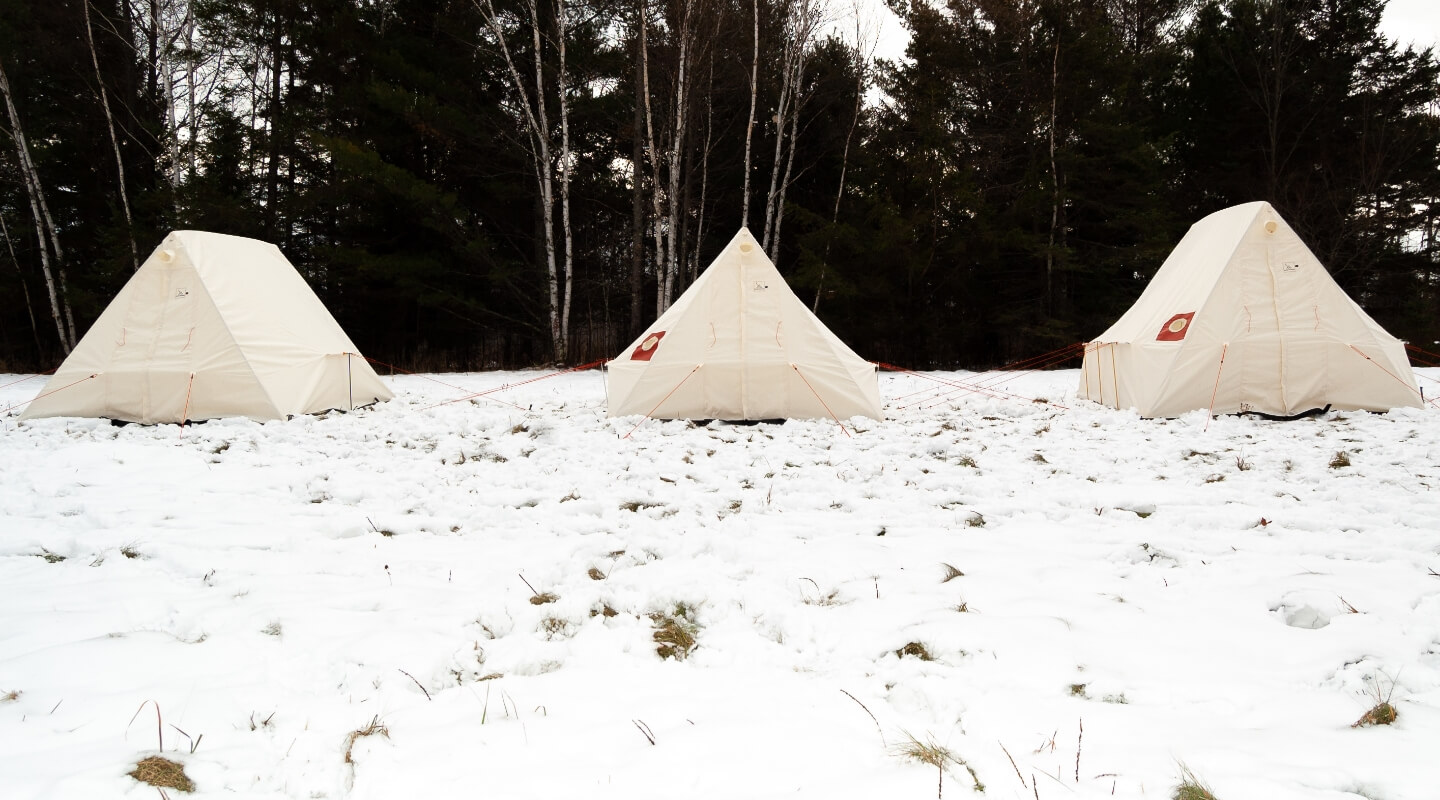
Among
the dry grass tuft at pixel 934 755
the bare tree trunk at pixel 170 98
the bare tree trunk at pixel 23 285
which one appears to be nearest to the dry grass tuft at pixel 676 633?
the dry grass tuft at pixel 934 755

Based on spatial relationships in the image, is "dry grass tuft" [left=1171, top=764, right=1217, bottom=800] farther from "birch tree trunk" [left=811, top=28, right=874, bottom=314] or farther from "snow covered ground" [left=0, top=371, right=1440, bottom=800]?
"birch tree trunk" [left=811, top=28, right=874, bottom=314]

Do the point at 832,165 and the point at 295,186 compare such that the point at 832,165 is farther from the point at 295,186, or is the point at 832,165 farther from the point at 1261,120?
the point at 295,186

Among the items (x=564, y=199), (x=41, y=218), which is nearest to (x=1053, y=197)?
(x=564, y=199)

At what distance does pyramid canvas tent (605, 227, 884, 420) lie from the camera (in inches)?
283

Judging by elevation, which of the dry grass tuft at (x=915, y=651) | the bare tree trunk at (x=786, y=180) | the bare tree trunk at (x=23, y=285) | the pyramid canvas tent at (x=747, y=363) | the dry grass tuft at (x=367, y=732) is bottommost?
the dry grass tuft at (x=367, y=732)

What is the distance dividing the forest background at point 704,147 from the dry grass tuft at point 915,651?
1253 centimetres

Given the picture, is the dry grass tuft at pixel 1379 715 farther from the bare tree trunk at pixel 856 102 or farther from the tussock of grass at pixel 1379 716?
the bare tree trunk at pixel 856 102

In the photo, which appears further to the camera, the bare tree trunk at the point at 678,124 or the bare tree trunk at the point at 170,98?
the bare tree trunk at the point at 678,124

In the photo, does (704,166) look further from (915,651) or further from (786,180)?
(915,651)

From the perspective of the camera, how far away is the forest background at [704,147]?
46.6ft

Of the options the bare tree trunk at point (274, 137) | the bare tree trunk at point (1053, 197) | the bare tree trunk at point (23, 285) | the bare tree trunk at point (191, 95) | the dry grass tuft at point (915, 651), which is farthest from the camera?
the bare tree trunk at point (23, 285)

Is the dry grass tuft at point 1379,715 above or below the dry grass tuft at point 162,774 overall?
above

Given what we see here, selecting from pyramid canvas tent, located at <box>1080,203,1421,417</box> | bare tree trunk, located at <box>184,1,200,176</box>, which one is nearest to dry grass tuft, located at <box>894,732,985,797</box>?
pyramid canvas tent, located at <box>1080,203,1421,417</box>

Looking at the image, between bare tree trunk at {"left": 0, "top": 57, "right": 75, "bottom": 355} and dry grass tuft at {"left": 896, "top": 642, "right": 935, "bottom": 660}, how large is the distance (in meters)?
18.3
